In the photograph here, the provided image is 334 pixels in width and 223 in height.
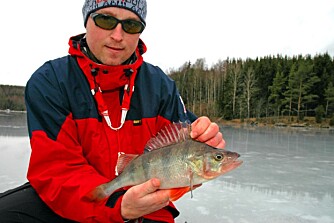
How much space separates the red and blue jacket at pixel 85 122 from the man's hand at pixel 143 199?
0.11 metres

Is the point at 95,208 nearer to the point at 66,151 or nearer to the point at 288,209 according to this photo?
the point at 66,151

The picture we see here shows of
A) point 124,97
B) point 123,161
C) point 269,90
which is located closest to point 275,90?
point 269,90

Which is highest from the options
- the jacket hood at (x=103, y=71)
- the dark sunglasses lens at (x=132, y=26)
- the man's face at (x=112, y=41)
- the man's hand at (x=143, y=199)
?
the dark sunglasses lens at (x=132, y=26)

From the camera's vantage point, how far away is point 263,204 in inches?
214

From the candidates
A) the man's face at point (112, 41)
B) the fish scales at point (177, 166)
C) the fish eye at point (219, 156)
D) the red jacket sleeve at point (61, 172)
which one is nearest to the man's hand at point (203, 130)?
the fish scales at point (177, 166)

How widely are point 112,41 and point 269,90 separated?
4125 cm

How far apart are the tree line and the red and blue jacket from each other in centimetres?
3557

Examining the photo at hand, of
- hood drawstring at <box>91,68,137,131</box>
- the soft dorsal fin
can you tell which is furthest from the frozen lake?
the soft dorsal fin

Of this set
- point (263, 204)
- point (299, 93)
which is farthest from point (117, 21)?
point (299, 93)

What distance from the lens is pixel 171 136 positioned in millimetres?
2238

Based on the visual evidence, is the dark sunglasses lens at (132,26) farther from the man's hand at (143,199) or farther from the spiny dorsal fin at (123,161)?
the man's hand at (143,199)

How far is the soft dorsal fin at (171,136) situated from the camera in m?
2.22

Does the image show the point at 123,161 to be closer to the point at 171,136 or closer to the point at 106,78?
the point at 171,136

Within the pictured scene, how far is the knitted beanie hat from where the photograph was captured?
245 cm
